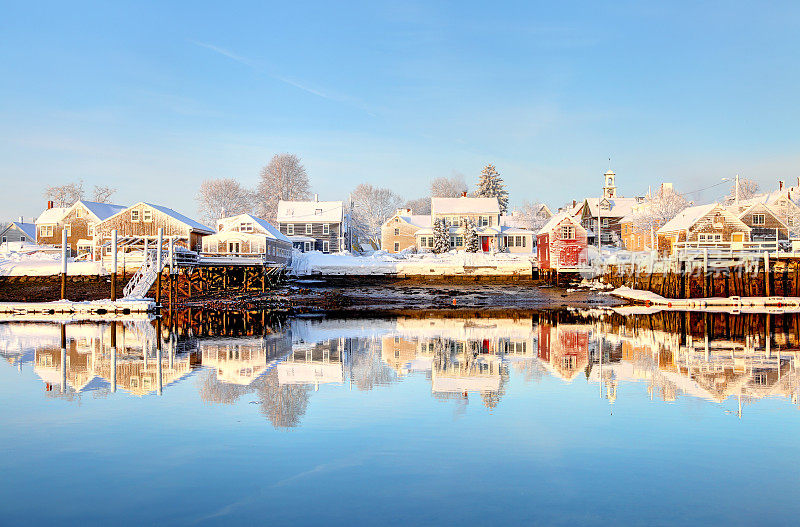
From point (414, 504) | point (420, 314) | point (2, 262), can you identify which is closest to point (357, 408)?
point (414, 504)

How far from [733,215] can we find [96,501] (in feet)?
236

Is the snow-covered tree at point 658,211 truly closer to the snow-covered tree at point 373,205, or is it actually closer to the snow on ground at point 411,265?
the snow on ground at point 411,265

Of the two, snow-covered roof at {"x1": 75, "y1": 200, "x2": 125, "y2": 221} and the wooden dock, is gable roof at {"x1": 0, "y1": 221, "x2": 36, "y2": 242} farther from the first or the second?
the wooden dock

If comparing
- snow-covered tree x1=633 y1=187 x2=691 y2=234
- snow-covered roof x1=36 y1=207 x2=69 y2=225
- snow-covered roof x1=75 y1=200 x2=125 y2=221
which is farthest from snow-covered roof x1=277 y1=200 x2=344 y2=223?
snow-covered tree x1=633 y1=187 x2=691 y2=234

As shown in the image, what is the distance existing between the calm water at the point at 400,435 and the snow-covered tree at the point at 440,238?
61269mm

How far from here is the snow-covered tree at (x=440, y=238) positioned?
3250 inches

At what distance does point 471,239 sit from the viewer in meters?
81.5

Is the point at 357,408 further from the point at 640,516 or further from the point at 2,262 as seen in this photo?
the point at 2,262

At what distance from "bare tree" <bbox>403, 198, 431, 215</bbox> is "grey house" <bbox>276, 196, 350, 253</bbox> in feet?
236

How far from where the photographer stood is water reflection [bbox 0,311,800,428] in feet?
47.1

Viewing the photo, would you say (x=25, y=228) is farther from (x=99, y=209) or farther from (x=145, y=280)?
(x=145, y=280)

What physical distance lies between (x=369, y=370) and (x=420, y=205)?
476ft

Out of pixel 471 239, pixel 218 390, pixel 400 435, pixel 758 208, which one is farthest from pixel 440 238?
pixel 400 435

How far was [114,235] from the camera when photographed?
39062 mm
